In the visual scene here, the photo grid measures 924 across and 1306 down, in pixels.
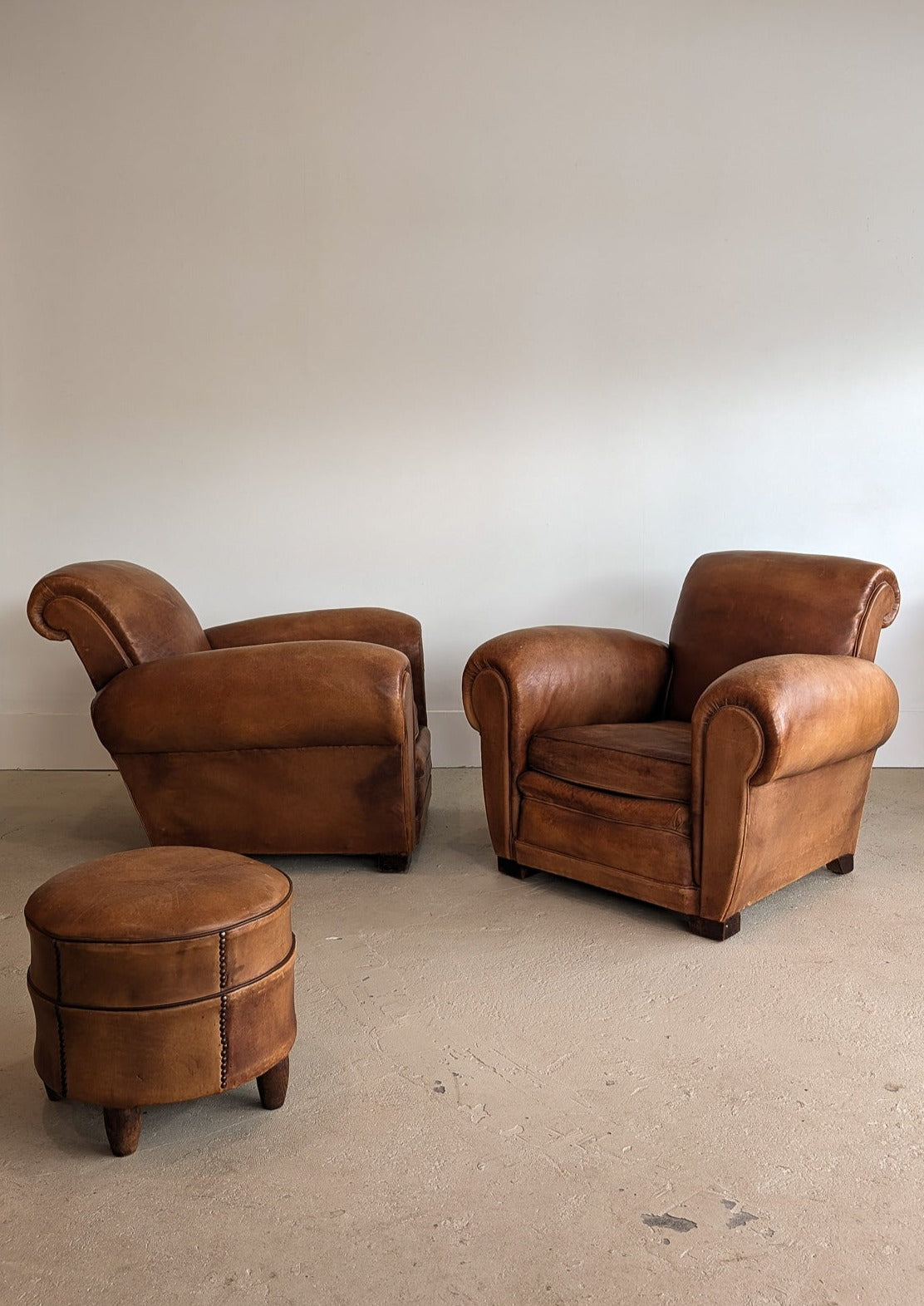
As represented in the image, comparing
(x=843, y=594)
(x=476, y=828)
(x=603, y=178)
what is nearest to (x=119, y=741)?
(x=476, y=828)

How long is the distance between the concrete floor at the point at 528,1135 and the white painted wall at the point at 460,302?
1.98 m

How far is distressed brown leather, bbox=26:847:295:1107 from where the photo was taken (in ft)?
5.54

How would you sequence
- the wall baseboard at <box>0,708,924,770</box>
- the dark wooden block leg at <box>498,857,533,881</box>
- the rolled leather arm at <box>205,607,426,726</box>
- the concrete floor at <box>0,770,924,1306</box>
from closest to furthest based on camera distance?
the concrete floor at <box>0,770,924,1306</box> < the dark wooden block leg at <box>498,857,533,881</box> < the rolled leather arm at <box>205,607,426,726</box> < the wall baseboard at <box>0,708,924,770</box>

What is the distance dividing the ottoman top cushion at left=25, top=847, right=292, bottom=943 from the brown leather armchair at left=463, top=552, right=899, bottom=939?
112 cm

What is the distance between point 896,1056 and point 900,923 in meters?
0.73

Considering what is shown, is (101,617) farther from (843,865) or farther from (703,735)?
(843,865)

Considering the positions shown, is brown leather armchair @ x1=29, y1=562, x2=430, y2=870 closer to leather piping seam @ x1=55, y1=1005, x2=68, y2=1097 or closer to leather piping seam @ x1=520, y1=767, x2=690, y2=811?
leather piping seam @ x1=520, y1=767, x2=690, y2=811

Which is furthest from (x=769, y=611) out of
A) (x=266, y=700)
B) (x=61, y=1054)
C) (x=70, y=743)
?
(x=70, y=743)

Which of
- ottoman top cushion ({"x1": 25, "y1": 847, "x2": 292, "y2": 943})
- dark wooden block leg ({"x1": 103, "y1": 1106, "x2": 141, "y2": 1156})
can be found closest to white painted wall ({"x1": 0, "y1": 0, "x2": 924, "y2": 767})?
ottoman top cushion ({"x1": 25, "y1": 847, "x2": 292, "y2": 943})

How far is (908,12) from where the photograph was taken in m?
4.18

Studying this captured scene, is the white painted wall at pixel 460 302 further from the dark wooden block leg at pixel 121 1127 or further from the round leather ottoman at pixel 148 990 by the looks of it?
the dark wooden block leg at pixel 121 1127

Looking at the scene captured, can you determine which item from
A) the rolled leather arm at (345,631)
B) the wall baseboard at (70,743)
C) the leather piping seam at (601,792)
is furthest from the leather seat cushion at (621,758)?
the wall baseboard at (70,743)

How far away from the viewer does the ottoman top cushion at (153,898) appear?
1.70 m

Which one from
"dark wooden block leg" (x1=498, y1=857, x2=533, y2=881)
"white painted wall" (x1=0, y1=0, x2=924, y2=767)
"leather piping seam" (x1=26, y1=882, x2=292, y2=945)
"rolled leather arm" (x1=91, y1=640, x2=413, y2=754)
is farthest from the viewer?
"white painted wall" (x1=0, y1=0, x2=924, y2=767)
